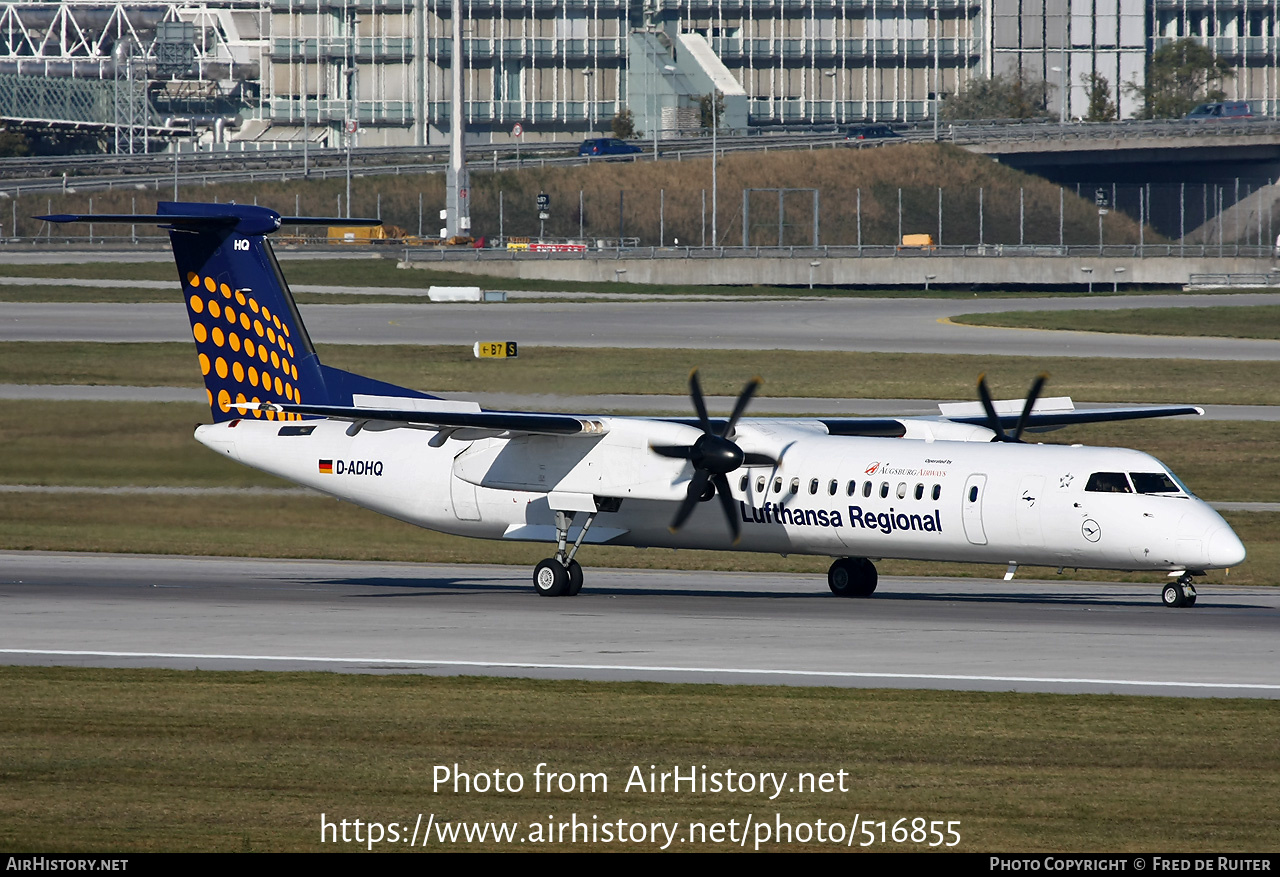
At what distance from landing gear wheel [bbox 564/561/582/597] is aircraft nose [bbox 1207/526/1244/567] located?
11155 millimetres

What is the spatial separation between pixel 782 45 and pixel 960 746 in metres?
161

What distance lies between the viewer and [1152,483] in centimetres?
2691

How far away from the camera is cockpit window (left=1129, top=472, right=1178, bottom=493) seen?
1056 inches

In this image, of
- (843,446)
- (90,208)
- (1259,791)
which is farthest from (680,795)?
(90,208)

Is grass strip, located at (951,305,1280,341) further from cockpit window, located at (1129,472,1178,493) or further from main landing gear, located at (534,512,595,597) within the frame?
cockpit window, located at (1129,472,1178,493)

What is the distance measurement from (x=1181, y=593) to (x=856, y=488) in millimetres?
5657

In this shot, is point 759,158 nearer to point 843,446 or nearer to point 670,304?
point 670,304

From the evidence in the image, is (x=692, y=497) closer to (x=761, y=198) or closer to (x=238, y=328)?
(x=238, y=328)

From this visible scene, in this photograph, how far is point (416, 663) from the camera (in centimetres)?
2203

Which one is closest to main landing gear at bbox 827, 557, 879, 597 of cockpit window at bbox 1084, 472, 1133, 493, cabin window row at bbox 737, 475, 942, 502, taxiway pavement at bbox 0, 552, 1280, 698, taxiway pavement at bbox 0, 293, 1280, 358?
taxiway pavement at bbox 0, 552, 1280, 698

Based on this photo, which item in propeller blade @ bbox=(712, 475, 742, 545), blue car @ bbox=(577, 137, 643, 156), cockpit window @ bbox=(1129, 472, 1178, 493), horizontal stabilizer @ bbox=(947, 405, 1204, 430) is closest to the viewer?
cockpit window @ bbox=(1129, 472, 1178, 493)

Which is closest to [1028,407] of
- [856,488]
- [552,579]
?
[856,488]

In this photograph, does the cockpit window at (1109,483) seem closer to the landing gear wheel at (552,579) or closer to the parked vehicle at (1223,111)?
the landing gear wheel at (552,579)

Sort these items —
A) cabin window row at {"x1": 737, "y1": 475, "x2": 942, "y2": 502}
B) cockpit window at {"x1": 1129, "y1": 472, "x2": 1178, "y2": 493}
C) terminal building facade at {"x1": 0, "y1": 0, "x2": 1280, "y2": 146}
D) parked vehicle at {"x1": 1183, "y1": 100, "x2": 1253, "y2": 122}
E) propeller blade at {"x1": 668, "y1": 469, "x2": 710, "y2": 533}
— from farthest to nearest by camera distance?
terminal building facade at {"x1": 0, "y1": 0, "x2": 1280, "y2": 146} → parked vehicle at {"x1": 1183, "y1": 100, "x2": 1253, "y2": 122} → propeller blade at {"x1": 668, "y1": 469, "x2": 710, "y2": 533} → cabin window row at {"x1": 737, "y1": 475, "x2": 942, "y2": 502} → cockpit window at {"x1": 1129, "y1": 472, "x2": 1178, "y2": 493}
